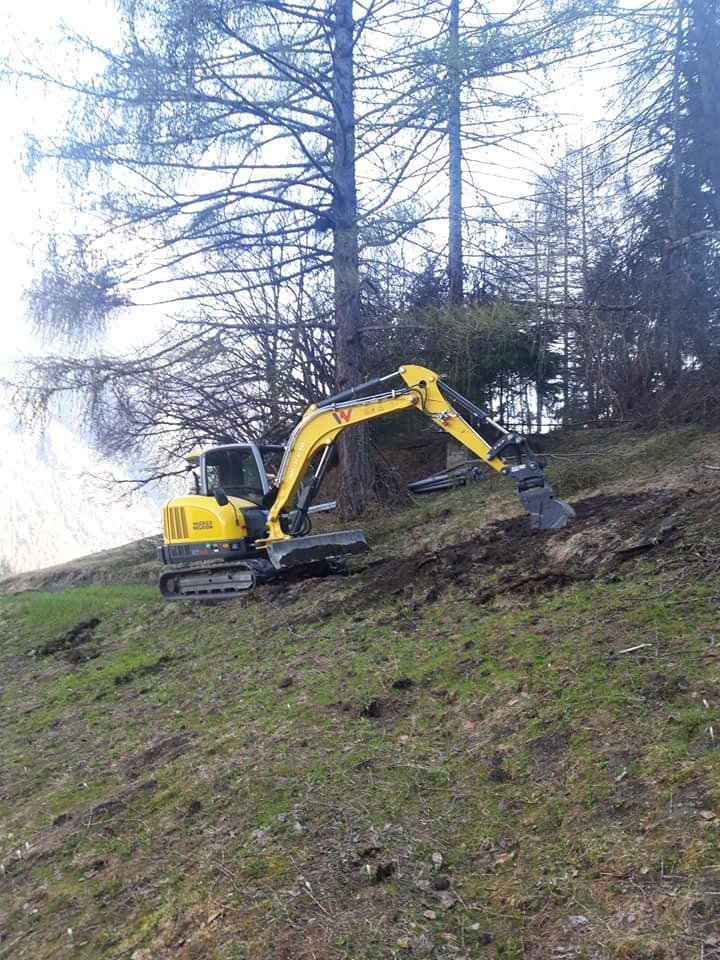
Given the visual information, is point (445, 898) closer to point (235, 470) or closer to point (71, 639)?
point (71, 639)

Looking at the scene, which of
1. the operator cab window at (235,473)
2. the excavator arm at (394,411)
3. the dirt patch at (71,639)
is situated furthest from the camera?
the operator cab window at (235,473)

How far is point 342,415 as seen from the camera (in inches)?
360

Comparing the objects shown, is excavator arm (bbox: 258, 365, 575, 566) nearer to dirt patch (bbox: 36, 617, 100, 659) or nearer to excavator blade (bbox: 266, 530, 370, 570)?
excavator blade (bbox: 266, 530, 370, 570)

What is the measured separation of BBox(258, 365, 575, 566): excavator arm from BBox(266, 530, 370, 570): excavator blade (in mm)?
13

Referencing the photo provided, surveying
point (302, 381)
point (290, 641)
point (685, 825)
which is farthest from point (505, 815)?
point (302, 381)

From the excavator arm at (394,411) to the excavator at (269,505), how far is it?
0.01m

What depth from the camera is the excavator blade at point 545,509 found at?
7.49 metres

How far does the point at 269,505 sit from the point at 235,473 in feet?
2.85

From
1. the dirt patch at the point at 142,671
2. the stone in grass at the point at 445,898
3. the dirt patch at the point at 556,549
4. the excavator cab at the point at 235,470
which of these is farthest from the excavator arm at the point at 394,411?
the stone in grass at the point at 445,898

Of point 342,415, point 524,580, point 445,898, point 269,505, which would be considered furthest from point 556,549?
point 269,505

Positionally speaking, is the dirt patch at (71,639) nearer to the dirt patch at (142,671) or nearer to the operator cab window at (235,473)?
the dirt patch at (142,671)

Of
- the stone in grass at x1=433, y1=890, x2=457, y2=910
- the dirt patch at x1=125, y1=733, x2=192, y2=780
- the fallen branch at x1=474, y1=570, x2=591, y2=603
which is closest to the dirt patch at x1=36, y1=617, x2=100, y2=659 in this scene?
the dirt patch at x1=125, y1=733, x2=192, y2=780

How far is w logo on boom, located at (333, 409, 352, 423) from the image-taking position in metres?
9.12

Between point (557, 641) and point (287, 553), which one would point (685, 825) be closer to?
point (557, 641)
